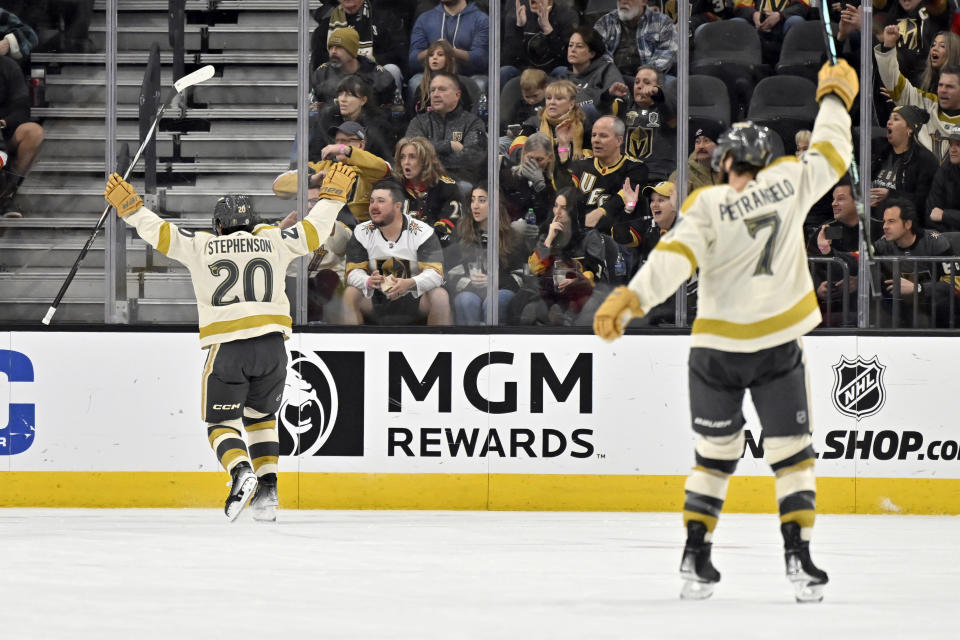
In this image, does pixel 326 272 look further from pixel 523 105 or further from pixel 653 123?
pixel 653 123

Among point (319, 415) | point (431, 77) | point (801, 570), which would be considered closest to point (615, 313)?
point (801, 570)

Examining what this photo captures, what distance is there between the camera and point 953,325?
7590mm

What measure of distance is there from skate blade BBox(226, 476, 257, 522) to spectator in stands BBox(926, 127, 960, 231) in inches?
153

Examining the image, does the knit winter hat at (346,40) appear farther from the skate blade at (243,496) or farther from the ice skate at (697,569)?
the ice skate at (697,569)

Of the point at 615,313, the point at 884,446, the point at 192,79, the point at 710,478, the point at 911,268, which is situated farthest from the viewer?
the point at 911,268

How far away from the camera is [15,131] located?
7.92 meters

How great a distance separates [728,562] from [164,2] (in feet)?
15.5

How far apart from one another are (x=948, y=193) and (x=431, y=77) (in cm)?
284

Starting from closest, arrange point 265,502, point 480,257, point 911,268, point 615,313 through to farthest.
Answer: point 615,313 → point 265,502 → point 911,268 → point 480,257

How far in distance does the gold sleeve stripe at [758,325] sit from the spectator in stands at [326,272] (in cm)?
382

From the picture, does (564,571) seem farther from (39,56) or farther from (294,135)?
(39,56)

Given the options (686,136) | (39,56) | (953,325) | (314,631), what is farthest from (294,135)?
(314,631)

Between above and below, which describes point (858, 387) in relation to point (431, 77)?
below

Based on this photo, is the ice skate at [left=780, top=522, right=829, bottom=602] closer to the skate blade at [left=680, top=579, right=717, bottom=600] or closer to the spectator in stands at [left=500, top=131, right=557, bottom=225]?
the skate blade at [left=680, top=579, right=717, bottom=600]
